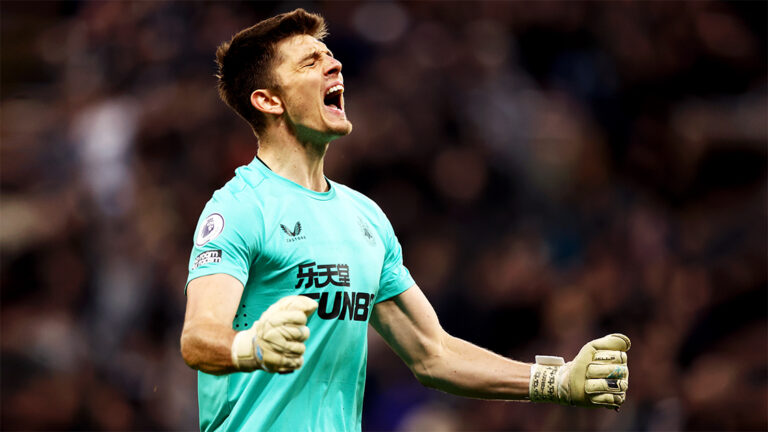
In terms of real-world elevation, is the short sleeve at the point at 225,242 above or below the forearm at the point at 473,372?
above

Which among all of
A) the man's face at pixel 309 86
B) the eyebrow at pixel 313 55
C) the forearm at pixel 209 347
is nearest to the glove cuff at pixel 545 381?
the man's face at pixel 309 86

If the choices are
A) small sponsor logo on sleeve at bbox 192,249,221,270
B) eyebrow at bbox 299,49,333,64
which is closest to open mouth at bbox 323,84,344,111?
eyebrow at bbox 299,49,333,64

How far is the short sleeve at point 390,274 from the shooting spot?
185 inches

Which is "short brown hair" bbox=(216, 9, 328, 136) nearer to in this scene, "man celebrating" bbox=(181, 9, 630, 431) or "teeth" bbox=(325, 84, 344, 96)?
"man celebrating" bbox=(181, 9, 630, 431)

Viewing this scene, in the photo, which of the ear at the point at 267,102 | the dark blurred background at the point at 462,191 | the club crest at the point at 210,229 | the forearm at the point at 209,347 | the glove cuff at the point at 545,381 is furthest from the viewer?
the dark blurred background at the point at 462,191

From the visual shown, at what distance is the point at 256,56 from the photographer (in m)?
4.75

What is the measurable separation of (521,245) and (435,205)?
36.2 inches

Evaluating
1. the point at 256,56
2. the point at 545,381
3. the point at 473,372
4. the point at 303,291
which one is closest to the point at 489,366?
the point at 473,372

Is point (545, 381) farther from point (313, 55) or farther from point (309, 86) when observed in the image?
point (313, 55)

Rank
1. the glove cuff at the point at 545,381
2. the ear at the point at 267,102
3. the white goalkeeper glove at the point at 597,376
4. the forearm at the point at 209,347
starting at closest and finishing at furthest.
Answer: the forearm at the point at 209,347 < the white goalkeeper glove at the point at 597,376 < the glove cuff at the point at 545,381 < the ear at the point at 267,102

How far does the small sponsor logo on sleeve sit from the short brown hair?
3.25 ft

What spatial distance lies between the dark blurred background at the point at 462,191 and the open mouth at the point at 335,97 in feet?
13.2

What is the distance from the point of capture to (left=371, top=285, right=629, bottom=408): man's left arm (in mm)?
4375

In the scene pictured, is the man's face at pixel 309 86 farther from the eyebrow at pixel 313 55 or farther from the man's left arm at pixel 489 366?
the man's left arm at pixel 489 366
